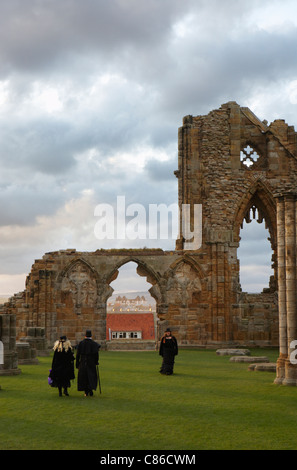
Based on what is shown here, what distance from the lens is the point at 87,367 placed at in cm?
985

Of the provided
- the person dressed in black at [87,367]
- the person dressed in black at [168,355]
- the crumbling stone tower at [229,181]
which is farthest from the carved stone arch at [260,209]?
the person dressed in black at [87,367]

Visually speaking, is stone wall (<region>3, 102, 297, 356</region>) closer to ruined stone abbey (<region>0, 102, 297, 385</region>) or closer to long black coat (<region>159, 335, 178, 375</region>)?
ruined stone abbey (<region>0, 102, 297, 385</region>)

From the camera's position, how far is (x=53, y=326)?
2177cm

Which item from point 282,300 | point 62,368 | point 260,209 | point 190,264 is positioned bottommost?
point 62,368

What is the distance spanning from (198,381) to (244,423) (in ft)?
14.2

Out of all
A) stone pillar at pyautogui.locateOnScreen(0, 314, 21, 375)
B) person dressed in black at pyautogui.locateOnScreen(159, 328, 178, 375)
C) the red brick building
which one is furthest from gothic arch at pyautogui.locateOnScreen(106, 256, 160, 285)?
the red brick building

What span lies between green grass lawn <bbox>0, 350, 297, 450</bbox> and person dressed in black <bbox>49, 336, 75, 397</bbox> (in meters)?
0.25

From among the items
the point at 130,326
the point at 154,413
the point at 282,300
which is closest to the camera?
the point at 154,413

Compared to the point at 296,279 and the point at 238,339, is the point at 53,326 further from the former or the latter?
the point at 296,279

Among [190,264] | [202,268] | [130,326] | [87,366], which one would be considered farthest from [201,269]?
[130,326]

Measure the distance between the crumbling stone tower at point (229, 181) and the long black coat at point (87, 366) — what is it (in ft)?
39.8

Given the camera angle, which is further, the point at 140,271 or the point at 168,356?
the point at 140,271

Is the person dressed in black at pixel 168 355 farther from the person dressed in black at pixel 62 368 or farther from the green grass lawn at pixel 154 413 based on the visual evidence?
the person dressed in black at pixel 62 368

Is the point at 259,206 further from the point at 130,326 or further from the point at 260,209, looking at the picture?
the point at 130,326
